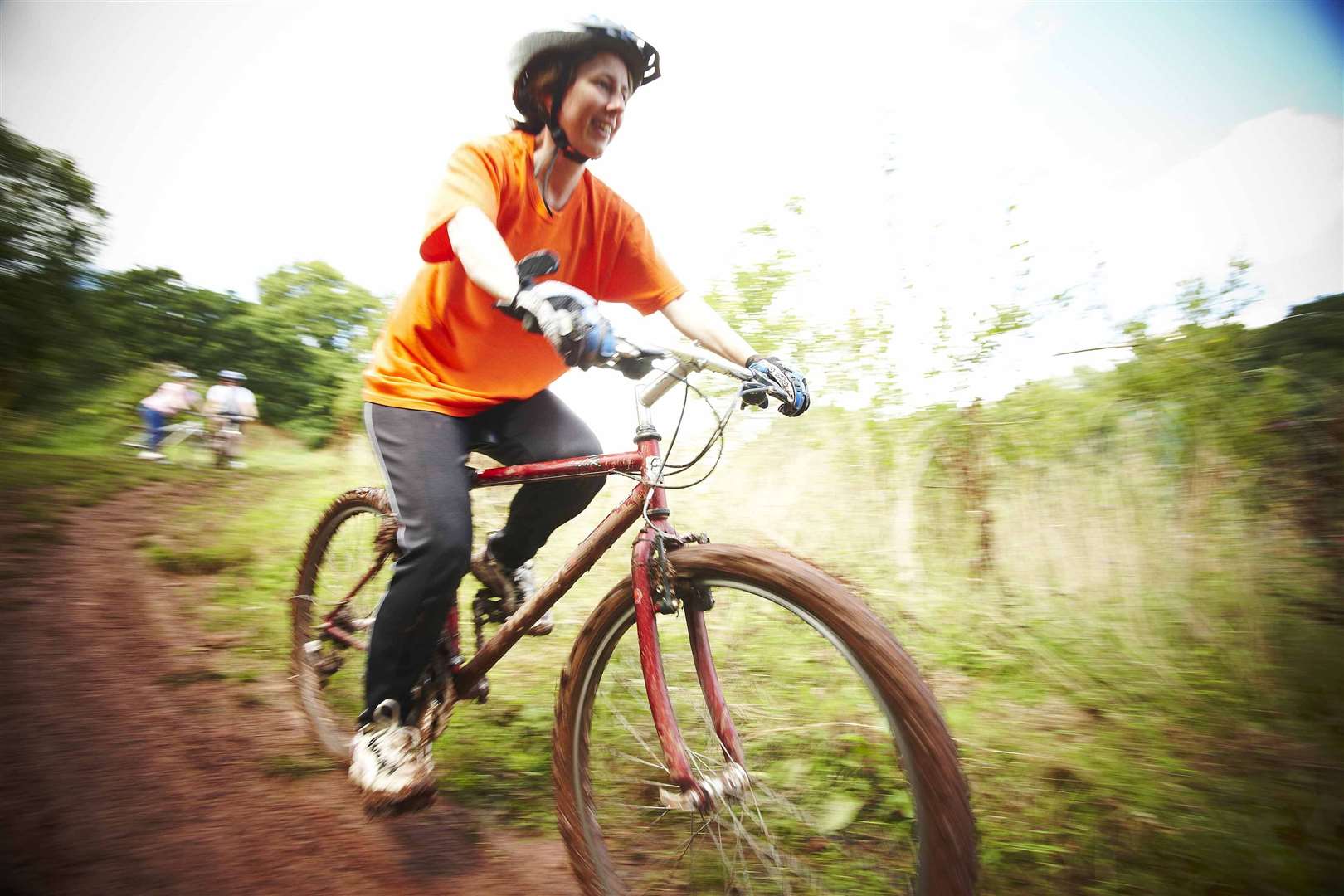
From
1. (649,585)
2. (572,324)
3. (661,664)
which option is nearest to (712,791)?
(661,664)

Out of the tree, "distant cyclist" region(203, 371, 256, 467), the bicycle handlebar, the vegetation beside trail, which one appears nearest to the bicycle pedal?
the vegetation beside trail

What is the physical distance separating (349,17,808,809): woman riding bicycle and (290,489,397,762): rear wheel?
24.5 inches

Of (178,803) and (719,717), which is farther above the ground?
(719,717)

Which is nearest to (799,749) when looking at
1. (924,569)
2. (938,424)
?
(924,569)

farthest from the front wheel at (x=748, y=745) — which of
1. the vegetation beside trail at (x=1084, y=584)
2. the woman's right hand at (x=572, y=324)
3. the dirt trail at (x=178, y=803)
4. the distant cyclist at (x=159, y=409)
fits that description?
the distant cyclist at (x=159, y=409)

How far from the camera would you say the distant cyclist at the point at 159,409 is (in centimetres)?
1097

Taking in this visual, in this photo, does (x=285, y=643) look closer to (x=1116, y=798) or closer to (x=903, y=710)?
(x=903, y=710)

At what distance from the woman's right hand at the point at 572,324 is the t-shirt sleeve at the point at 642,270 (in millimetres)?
890

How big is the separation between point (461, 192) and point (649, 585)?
4.09ft

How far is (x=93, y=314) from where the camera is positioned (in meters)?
8.35

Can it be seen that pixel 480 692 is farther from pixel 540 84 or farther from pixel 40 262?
pixel 40 262

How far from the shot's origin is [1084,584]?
295cm

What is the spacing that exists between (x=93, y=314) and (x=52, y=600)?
6469mm

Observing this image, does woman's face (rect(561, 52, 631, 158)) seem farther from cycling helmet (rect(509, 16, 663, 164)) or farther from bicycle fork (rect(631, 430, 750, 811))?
bicycle fork (rect(631, 430, 750, 811))
